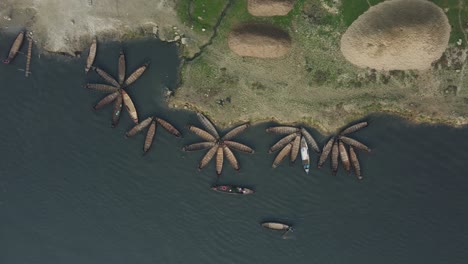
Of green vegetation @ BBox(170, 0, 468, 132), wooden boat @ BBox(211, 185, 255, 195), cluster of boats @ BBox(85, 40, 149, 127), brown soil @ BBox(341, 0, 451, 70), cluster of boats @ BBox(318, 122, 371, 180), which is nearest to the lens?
brown soil @ BBox(341, 0, 451, 70)

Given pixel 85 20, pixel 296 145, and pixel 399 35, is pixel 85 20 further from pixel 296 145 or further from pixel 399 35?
pixel 399 35

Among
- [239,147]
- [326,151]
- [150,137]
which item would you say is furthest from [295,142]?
[150,137]

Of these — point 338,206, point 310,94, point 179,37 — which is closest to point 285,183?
point 338,206

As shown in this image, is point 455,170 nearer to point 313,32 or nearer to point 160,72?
point 313,32

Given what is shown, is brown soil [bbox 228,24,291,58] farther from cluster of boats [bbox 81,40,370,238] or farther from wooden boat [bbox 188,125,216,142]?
wooden boat [bbox 188,125,216,142]

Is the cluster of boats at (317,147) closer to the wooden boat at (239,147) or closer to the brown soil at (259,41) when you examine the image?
the wooden boat at (239,147)

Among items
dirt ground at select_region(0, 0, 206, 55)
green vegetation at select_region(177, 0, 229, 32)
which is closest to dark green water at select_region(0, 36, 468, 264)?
dirt ground at select_region(0, 0, 206, 55)
